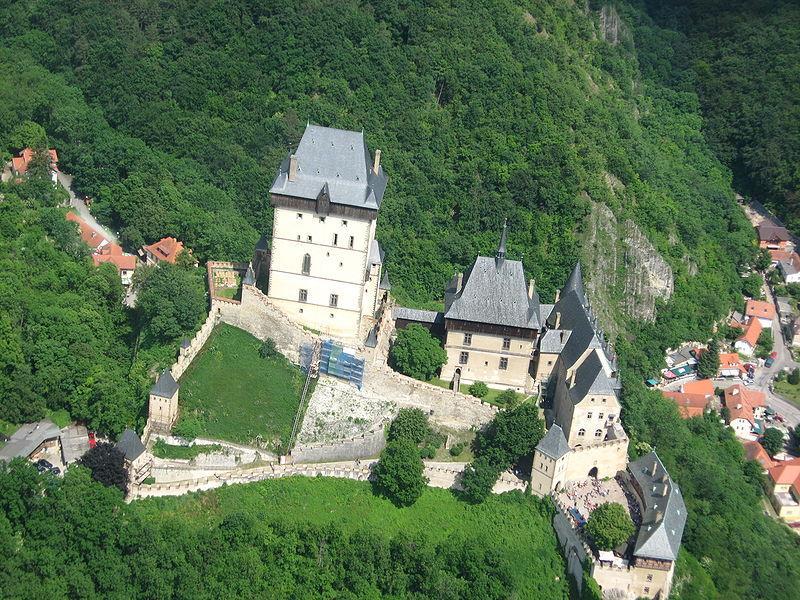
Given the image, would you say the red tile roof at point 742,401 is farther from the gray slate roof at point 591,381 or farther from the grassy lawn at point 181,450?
the grassy lawn at point 181,450

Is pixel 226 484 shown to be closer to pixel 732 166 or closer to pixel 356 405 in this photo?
pixel 356 405

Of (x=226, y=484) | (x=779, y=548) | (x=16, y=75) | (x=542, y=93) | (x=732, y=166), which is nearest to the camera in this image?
(x=226, y=484)

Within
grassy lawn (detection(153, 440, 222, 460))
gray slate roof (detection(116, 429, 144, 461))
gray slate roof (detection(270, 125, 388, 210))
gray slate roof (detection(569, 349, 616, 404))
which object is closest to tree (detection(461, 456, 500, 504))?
gray slate roof (detection(569, 349, 616, 404))

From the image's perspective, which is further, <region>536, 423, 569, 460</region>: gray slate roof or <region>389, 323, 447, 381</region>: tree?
<region>389, 323, 447, 381</region>: tree

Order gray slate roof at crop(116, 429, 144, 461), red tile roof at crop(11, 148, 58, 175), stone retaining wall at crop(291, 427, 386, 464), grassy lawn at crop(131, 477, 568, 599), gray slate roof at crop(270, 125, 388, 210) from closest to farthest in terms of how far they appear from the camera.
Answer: grassy lawn at crop(131, 477, 568, 599), gray slate roof at crop(116, 429, 144, 461), stone retaining wall at crop(291, 427, 386, 464), gray slate roof at crop(270, 125, 388, 210), red tile roof at crop(11, 148, 58, 175)

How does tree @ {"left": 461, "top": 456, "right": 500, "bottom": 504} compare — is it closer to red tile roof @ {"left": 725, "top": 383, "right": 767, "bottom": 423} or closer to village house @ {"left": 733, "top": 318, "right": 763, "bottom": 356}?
red tile roof @ {"left": 725, "top": 383, "right": 767, "bottom": 423}

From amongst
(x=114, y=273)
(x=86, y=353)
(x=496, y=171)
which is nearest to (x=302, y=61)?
(x=496, y=171)
